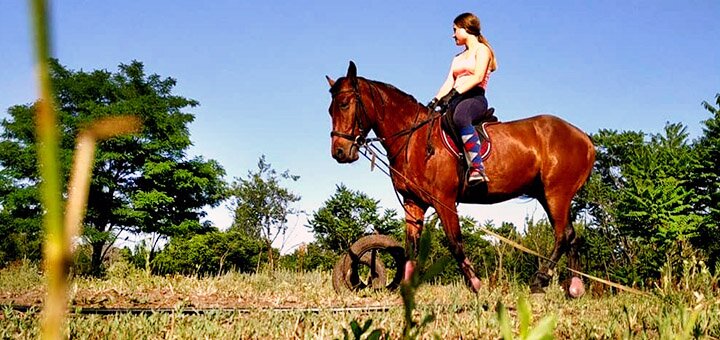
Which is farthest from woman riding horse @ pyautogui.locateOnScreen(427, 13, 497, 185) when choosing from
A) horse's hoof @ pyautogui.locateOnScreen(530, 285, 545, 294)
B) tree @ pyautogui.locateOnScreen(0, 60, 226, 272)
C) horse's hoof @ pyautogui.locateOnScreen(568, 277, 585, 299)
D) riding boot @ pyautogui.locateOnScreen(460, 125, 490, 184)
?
tree @ pyautogui.locateOnScreen(0, 60, 226, 272)

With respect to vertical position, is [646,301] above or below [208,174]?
below

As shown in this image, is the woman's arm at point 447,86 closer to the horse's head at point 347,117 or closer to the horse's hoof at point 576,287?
the horse's head at point 347,117

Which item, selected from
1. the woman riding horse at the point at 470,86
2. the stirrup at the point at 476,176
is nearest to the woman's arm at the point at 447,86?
the woman riding horse at the point at 470,86

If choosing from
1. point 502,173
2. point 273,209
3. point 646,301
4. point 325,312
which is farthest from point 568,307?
point 273,209

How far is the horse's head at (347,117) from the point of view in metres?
6.42

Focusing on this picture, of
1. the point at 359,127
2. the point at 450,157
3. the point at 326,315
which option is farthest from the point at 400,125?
the point at 326,315

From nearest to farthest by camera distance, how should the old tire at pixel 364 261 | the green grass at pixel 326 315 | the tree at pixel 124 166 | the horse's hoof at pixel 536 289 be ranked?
the green grass at pixel 326 315, the horse's hoof at pixel 536 289, the old tire at pixel 364 261, the tree at pixel 124 166

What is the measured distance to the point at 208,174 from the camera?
42906 millimetres

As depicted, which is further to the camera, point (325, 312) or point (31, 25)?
point (325, 312)

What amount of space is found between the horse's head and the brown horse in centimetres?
1

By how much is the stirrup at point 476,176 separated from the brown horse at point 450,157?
0.65 feet

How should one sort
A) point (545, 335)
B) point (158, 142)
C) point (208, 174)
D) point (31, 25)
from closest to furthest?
1. point (31, 25)
2. point (545, 335)
3. point (158, 142)
4. point (208, 174)

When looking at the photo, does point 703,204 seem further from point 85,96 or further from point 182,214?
point 85,96

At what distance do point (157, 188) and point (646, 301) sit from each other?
3973cm
